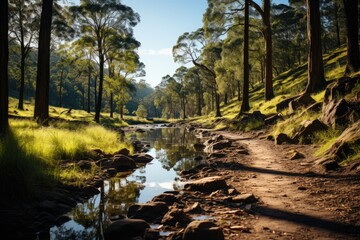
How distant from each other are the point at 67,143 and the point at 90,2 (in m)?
21.7

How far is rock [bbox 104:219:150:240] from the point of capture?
3.89 meters

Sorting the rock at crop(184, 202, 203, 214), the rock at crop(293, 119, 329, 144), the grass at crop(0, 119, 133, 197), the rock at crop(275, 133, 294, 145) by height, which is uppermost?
the rock at crop(293, 119, 329, 144)

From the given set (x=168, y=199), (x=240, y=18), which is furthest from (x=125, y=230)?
(x=240, y=18)

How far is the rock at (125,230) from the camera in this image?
389 centimetres

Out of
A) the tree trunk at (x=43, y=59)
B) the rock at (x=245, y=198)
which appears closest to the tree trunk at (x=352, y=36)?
the rock at (x=245, y=198)

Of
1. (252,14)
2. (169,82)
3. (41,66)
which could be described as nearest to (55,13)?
(41,66)

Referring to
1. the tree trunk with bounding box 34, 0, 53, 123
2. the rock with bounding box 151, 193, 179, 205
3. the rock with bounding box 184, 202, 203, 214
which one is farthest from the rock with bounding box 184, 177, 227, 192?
the tree trunk with bounding box 34, 0, 53, 123

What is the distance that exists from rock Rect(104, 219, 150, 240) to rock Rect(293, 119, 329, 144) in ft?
25.4

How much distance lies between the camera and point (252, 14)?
2769 centimetres

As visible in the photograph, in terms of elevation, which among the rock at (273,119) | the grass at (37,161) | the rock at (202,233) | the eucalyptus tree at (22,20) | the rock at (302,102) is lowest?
the rock at (202,233)

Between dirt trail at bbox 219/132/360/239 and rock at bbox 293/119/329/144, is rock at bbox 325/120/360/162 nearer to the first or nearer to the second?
dirt trail at bbox 219/132/360/239

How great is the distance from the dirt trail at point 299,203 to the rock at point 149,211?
1.61 metres

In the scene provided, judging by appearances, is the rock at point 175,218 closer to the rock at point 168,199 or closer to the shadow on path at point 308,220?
the rock at point 168,199

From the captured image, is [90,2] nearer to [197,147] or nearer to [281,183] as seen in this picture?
[197,147]
